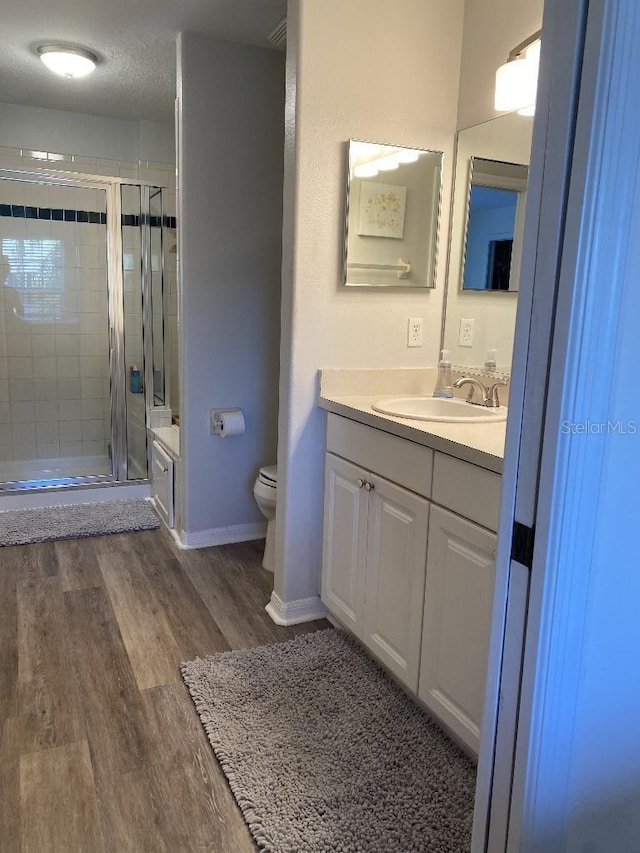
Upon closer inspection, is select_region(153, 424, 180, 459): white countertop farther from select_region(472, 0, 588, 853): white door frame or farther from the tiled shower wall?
select_region(472, 0, 588, 853): white door frame

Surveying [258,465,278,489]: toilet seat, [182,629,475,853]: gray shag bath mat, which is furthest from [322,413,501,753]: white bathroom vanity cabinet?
[258,465,278,489]: toilet seat

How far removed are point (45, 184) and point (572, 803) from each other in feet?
13.5

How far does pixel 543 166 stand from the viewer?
0.82 metres

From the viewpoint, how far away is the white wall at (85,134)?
3865 mm

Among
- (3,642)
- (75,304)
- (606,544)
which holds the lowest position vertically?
(3,642)

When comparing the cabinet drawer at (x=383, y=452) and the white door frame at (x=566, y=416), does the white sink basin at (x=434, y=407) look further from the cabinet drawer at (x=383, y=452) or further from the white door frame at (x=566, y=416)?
the white door frame at (x=566, y=416)

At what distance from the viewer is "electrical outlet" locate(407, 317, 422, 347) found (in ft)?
8.21

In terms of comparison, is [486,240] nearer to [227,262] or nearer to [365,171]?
[365,171]

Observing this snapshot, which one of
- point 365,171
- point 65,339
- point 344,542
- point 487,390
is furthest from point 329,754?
point 65,339

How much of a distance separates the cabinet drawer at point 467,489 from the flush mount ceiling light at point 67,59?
266 centimetres

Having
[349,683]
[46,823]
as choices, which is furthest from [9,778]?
[349,683]

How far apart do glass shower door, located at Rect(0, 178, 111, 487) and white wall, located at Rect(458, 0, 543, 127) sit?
8.05ft

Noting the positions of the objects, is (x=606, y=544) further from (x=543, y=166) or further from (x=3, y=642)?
(x=3, y=642)

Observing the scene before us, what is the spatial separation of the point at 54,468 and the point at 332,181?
2883mm
